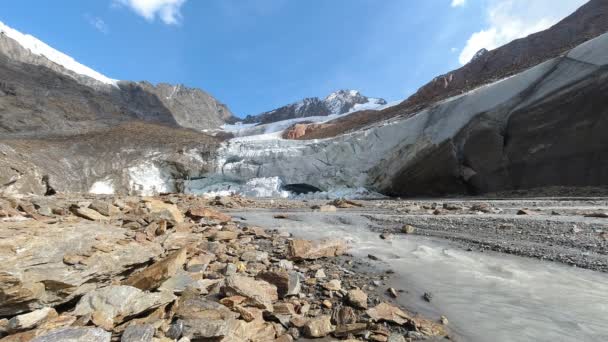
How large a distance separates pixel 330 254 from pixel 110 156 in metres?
28.8

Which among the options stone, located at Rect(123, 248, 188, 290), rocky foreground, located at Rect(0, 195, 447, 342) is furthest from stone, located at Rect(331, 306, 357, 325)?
stone, located at Rect(123, 248, 188, 290)

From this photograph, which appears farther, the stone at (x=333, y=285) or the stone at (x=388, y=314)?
the stone at (x=333, y=285)

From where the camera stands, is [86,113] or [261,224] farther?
[86,113]

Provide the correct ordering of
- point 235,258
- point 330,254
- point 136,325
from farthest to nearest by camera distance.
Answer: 1. point 330,254
2. point 235,258
3. point 136,325

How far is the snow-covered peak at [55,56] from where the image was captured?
257ft

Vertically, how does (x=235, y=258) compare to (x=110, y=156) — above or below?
below

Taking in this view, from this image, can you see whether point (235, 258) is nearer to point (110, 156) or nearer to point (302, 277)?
point (302, 277)

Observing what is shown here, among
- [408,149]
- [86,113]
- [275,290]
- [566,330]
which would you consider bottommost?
[566,330]

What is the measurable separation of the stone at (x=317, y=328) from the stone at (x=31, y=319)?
214 centimetres

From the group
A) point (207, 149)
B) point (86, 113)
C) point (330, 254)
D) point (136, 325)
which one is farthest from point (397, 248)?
point (86, 113)

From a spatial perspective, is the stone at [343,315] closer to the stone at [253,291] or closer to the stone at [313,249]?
the stone at [253,291]

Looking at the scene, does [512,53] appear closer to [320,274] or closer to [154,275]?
[320,274]

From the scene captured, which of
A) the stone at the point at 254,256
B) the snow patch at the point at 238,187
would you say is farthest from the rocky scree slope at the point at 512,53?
the stone at the point at 254,256

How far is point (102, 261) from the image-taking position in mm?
3299
